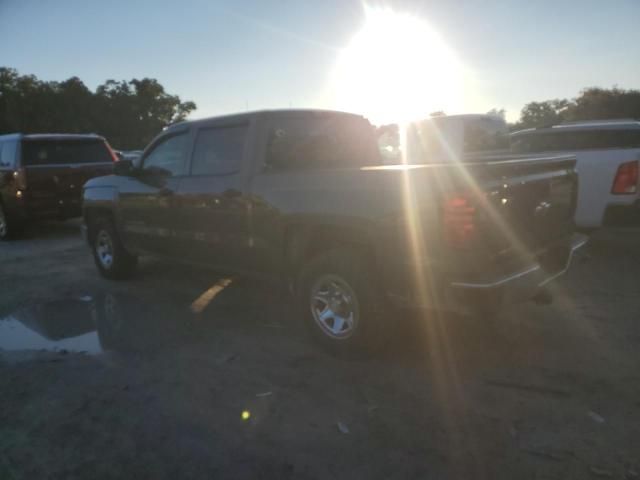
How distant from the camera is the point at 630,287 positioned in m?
5.18

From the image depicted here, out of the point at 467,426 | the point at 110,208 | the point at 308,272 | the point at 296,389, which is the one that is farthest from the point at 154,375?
the point at 110,208

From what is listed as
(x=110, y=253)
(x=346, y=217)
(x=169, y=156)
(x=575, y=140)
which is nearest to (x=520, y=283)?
(x=346, y=217)

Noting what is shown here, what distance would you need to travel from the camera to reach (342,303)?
3.74 m

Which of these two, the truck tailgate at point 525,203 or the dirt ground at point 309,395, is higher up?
the truck tailgate at point 525,203

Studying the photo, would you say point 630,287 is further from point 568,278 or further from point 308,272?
point 308,272

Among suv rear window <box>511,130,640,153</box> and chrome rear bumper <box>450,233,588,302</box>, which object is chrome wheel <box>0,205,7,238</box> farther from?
chrome rear bumper <box>450,233,588,302</box>

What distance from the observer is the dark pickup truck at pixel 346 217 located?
3.07m

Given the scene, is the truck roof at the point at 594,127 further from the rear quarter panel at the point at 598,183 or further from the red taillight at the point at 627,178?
the red taillight at the point at 627,178

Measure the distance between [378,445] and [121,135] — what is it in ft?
170

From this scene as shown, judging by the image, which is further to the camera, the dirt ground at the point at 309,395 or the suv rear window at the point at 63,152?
the suv rear window at the point at 63,152

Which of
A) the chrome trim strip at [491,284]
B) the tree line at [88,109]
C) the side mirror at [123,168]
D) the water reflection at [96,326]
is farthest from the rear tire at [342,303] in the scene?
the tree line at [88,109]

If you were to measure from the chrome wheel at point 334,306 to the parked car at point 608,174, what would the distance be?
4110 mm

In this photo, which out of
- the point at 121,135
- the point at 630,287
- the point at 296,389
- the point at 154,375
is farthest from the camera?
the point at 121,135

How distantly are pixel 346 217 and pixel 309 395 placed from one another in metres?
1.21
